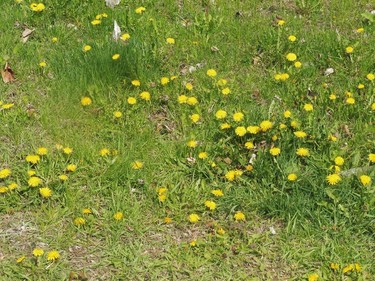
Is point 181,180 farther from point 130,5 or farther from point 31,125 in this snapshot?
point 130,5

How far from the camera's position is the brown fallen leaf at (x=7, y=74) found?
4.48m

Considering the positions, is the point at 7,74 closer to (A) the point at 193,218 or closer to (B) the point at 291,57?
(A) the point at 193,218

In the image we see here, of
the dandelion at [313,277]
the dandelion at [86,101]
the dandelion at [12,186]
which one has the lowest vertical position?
the dandelion at [313,277]

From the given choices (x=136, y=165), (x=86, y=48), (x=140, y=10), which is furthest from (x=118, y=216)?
(x=140, y=10)

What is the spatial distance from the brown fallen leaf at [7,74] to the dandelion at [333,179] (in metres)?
2.42

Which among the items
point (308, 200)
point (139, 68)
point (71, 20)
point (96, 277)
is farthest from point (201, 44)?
point (96, 277)

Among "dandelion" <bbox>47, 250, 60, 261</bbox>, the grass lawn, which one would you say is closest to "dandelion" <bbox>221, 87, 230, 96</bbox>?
the grass lawn

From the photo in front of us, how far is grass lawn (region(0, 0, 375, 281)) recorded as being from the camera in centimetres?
335

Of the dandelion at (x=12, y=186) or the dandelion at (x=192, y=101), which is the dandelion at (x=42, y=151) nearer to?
the dandelion at (x=12, y=186)

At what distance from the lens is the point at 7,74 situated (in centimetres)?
451

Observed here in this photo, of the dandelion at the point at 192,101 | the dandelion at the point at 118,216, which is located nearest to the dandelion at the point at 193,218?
the dandelion at the point at 118,216

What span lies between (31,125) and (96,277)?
134 centimetres

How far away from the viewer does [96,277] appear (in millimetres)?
3242

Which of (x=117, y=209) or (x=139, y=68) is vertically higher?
(x=139, y=68)
